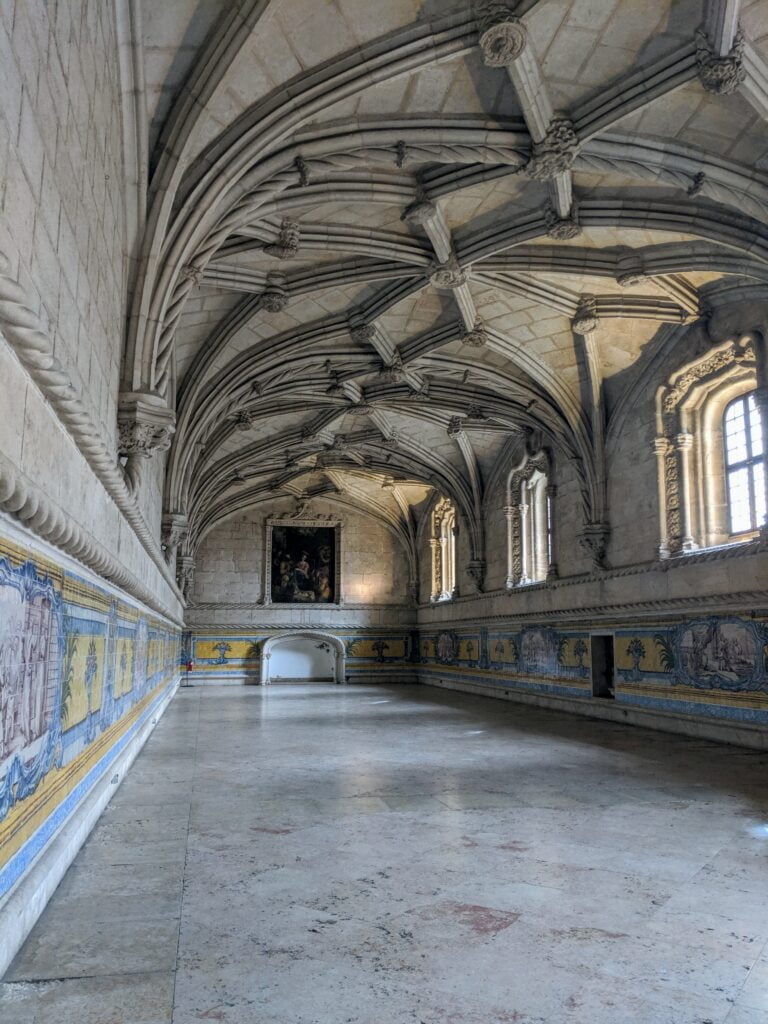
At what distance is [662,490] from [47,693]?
10.6 m

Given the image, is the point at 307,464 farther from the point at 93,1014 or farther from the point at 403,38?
the point at 93,1014

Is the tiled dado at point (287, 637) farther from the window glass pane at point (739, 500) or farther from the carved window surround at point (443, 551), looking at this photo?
the window glass pane at point (739, 500)

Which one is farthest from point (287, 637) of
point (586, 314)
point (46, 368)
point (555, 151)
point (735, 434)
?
point (46, 368)

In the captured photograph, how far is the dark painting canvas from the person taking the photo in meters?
26.9

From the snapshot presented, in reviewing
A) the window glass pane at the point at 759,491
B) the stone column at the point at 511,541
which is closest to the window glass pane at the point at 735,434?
the window glass pane at the point at 759,491

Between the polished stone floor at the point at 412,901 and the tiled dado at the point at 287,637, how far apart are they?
18.1 m

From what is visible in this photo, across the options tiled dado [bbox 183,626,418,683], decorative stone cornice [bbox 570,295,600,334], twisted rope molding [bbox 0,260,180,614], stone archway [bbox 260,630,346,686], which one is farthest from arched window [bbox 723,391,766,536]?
stone archway [bbox 260,630,346,686]

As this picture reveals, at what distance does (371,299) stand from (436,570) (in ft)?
46.6

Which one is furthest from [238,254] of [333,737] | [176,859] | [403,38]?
[176,859]

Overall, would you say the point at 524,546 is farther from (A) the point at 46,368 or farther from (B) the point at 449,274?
(A) the point at 46,368

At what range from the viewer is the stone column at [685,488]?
469 inches

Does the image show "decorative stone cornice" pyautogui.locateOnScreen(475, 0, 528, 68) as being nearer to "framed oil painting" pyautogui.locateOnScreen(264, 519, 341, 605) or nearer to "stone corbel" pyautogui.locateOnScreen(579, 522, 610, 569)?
"stone corbel" pyautogui.locateOnScreen(579, 522, 610, 569)

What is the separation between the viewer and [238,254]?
10.2 meters

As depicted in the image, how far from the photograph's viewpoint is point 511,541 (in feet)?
62.5
